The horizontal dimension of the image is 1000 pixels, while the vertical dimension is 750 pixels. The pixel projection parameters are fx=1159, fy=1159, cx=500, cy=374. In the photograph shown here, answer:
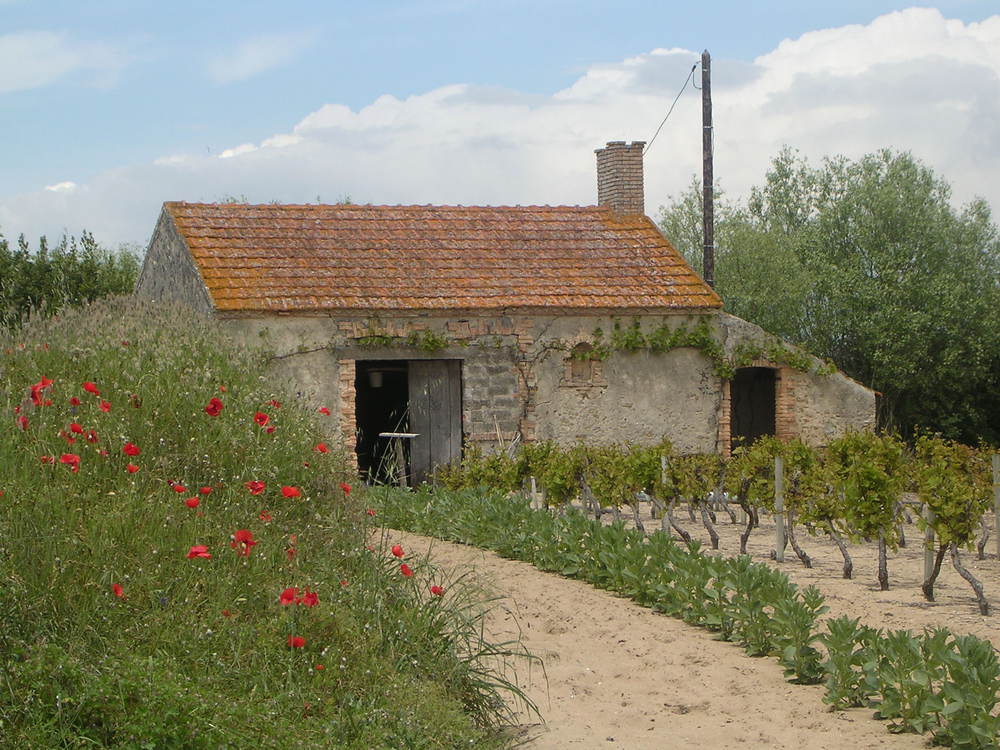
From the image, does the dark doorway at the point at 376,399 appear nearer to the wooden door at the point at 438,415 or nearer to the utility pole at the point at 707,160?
the wooden door at the point at 438,415

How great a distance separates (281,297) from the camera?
55.2 ft

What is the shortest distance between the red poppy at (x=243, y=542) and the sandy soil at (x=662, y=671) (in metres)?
0.90

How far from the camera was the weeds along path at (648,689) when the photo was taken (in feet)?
18.6

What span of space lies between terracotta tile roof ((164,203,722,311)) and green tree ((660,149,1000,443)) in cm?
872

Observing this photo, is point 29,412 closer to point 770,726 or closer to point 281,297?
point 770,726

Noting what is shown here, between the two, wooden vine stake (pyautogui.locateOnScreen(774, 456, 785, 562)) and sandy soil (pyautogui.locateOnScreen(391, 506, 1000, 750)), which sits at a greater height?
wooden vine stake (pyautogui.locateOnScreen(774, 456, 785, 562))

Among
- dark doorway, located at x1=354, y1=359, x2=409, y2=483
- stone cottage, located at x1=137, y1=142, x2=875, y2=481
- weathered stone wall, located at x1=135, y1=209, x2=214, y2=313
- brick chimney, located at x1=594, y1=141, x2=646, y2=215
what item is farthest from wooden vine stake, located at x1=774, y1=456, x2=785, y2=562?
brick chimney, located at x1=594, y1=141, x2=646, y2=215

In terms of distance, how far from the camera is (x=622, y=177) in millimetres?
20938

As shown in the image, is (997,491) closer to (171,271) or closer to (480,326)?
(480,326)

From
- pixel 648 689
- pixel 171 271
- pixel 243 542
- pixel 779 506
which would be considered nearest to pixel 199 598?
pixel 243 542

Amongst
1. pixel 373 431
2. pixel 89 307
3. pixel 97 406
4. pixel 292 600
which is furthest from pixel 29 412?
pixel 373 431

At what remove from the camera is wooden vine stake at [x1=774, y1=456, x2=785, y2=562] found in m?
11.2

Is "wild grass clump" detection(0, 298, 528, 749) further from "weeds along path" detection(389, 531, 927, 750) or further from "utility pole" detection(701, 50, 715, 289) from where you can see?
"utility pole" detection(701, 50, 715, 289)

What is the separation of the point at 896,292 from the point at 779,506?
684 inches
